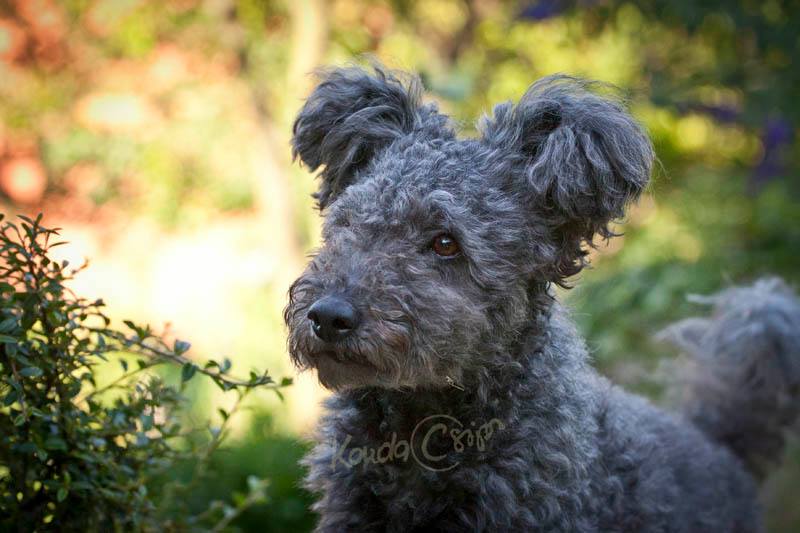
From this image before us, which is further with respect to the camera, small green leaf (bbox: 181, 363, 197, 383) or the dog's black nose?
small green leaf (bbox: 181, 363, 197, 383)

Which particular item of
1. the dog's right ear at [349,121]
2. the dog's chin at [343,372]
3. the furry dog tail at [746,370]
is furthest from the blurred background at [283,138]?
the dog's chin at [343,372]

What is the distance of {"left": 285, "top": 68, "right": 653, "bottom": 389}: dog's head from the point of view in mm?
2520

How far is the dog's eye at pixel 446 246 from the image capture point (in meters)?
2.68

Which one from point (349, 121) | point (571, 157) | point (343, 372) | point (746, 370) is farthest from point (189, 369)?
point (746, 370)

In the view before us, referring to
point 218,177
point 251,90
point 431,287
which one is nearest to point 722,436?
point 431,287

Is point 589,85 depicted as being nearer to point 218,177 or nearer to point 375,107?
point 375,107

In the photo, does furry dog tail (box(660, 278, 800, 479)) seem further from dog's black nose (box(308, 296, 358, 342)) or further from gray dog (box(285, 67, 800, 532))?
dog's black nose (box(308, 296, 358, 342))

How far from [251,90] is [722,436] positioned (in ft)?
17.0

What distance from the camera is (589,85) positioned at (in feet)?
9.70

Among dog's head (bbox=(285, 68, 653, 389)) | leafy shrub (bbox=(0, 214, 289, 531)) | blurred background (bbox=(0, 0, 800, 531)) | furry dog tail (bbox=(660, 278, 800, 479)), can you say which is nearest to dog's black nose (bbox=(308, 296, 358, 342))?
dog's head (bbox=(285, 68, 653, 389))

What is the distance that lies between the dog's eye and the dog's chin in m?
0.43

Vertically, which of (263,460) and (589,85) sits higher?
(263,460)

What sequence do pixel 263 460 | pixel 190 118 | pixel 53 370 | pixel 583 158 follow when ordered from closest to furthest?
pixel 53 370 < pixel 583 158 < pixel 263 460 < pixel 190 118

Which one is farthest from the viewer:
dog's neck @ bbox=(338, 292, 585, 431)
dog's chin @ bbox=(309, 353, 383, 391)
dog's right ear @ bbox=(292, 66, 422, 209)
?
dog's right ear @ bbox=(292, 66, 422, 209)
